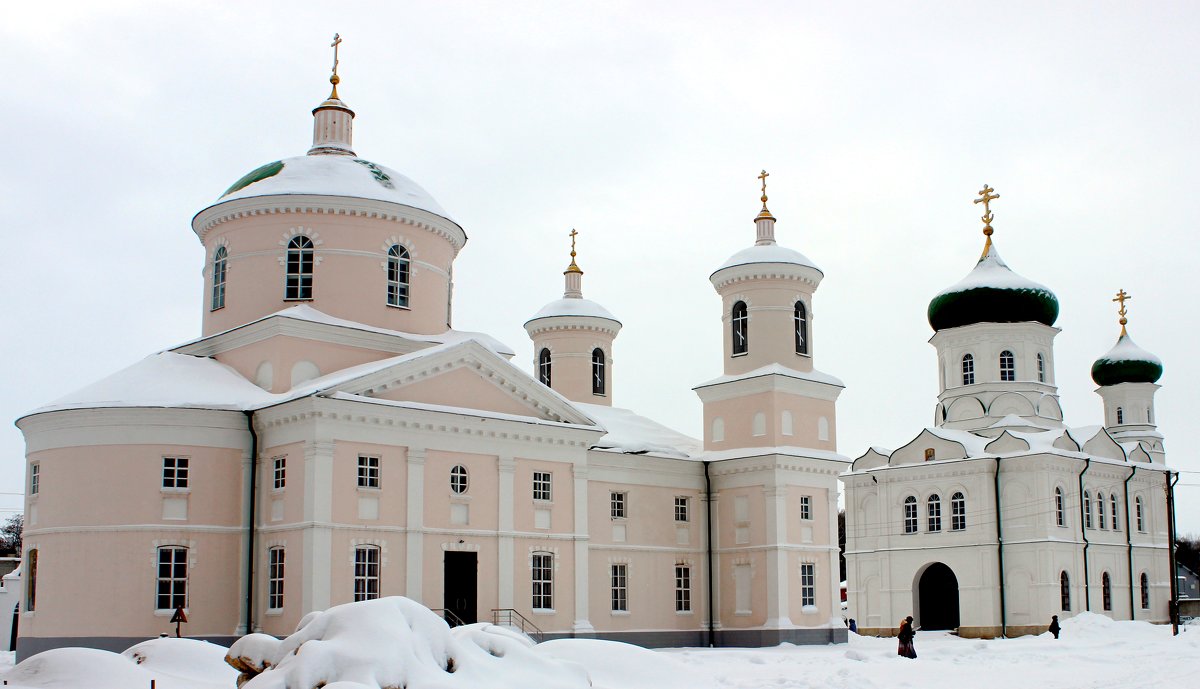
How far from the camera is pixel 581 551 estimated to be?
93.1ft

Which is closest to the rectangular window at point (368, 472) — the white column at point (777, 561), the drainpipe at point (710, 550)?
the drainpipe at point (710, 550)

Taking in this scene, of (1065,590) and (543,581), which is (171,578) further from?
(1065,590)

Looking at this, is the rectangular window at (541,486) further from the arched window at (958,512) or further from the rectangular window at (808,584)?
the arched window at (958,512)

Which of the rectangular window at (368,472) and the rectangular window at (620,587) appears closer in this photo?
the rectangular window at (368,472)

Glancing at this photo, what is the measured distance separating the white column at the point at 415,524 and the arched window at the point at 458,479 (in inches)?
32.1

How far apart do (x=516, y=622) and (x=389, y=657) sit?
1434 centimetres

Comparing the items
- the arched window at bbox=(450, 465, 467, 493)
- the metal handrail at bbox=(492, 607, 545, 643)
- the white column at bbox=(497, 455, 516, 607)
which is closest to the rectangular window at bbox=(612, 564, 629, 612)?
the metal handrail at bbox=(492, 607, 545, 643)

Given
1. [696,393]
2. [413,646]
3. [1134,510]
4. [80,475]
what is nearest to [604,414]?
[696,393]

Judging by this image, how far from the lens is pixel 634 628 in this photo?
3141 centimetres

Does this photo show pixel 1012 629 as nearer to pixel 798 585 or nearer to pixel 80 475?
pixel 798 585

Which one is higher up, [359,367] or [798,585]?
[359,367]

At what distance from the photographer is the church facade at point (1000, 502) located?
40.5 metres

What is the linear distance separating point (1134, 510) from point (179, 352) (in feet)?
111

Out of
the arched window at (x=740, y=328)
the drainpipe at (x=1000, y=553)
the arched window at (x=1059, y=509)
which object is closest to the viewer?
the arched window at (x=740, y=328)
